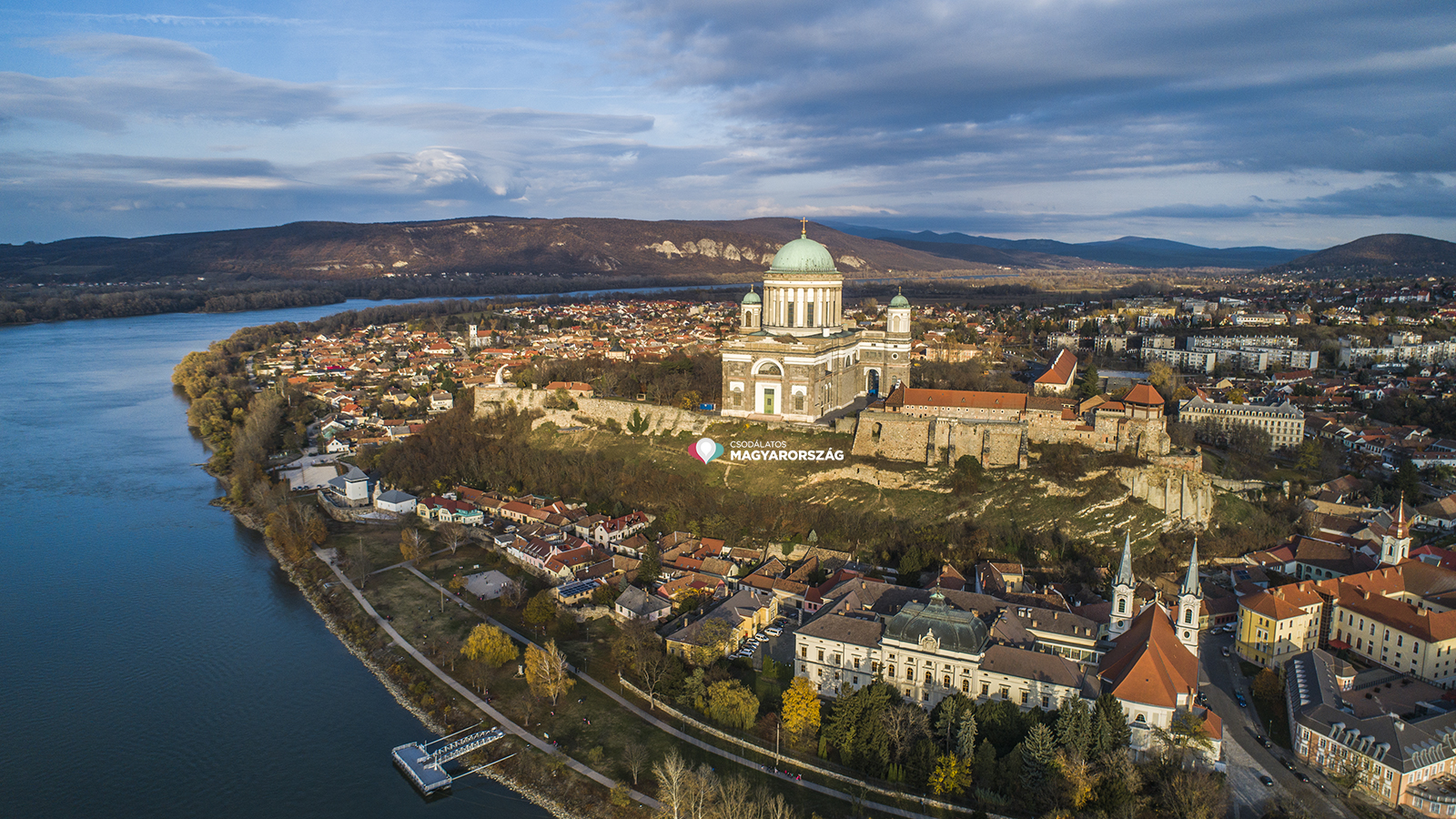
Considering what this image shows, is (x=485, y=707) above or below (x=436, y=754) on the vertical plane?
above

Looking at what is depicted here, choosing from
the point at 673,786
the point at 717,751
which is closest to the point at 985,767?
the point at 717,751

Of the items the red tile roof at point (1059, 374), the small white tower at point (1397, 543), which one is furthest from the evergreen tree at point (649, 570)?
the red tile roof at point (1059, 374)

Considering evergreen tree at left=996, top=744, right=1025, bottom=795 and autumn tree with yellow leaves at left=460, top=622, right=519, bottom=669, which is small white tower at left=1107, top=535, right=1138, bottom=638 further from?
autumn tree with yellow leaves at left=460, top=622, right=519, bottom=669

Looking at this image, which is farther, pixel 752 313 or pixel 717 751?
pixel 752 313

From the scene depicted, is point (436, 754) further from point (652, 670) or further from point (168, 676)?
point (168, 676)

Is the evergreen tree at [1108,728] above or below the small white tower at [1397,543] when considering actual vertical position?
below

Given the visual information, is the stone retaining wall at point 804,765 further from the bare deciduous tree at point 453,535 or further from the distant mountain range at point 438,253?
the distant mountain range at point 438,253
